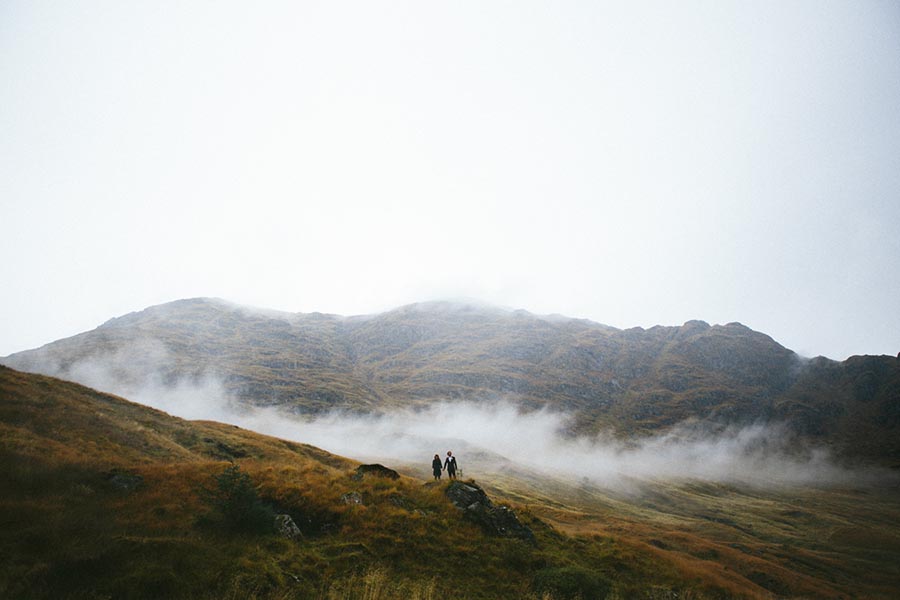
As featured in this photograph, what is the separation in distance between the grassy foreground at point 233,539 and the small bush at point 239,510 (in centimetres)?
13

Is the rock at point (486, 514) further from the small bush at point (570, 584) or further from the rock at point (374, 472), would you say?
the rock at point (374, 472)

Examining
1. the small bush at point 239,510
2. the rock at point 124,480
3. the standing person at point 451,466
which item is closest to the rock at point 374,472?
the standing person at point 451,466

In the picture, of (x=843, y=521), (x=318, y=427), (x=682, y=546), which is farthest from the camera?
(x=318, y=427)

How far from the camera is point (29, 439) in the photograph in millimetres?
17484

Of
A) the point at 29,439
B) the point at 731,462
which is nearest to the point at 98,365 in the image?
the point at 29,439

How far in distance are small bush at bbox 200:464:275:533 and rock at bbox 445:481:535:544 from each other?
423 inches

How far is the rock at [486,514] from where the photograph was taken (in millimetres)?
20594

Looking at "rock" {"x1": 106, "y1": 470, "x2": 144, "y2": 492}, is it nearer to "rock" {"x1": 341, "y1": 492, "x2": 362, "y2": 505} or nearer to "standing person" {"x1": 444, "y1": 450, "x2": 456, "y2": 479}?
"rock" {"x1": 341, "y1": 492, "x2": 362, "y2": 505}

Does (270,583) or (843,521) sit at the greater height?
(270,583)

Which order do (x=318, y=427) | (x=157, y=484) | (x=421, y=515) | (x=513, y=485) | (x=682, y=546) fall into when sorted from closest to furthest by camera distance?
(x=157, y=484) < (x=421, y=515) < (x=682, y=546) < (x=513, y=485) < (x=318, y=427)

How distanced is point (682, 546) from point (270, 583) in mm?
47113

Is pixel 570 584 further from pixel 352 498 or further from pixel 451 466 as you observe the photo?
pixel 451 466

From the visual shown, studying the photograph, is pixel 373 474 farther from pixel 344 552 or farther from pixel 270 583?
pixel 270 583

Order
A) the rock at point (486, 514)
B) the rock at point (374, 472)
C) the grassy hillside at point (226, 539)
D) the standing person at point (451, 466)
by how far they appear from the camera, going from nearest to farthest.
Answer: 1. the grassy hillside at point (226, 539)
2. the rock at point (486, 514)
3. the rock at point (374, 472)
4. the standing person at point (451, 466)
